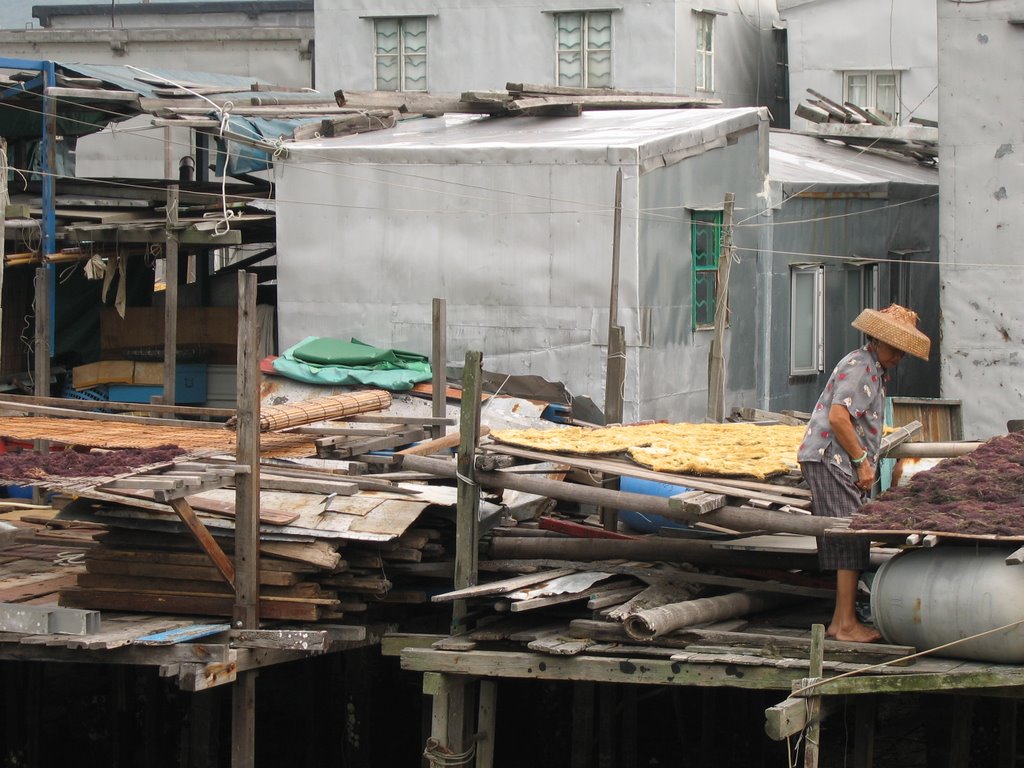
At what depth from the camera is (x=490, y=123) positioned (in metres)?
19.1

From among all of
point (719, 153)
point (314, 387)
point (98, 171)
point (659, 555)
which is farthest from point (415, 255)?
point (98, 171)

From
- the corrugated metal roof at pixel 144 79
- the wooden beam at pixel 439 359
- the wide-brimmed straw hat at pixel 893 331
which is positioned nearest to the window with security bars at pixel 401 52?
the corrugated metal roof at pixel 144 79

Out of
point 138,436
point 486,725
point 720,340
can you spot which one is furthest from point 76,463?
point 720,340

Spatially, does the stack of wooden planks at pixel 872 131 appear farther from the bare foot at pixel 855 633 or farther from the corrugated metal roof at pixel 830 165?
the bare foot at pixel 855 633

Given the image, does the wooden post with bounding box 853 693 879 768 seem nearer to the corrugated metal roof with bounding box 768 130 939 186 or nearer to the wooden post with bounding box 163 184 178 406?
the wooden post with bounding box 163 184 178 406

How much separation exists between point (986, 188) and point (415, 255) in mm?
6097

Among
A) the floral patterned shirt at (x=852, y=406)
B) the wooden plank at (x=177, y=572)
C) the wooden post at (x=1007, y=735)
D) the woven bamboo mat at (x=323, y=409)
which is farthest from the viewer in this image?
the woven bamboo mat at (x=323, y=409)

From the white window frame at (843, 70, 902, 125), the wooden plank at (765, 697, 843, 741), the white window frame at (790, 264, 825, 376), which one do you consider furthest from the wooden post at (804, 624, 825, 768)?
the white window frame at (843, 70, 902, 125)

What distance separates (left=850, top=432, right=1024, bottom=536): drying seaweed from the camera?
8672 millimetres

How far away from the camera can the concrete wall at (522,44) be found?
87.6 feet

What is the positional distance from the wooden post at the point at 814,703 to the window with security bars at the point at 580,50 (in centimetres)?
1939

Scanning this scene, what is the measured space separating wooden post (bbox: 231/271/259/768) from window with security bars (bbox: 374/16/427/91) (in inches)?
696

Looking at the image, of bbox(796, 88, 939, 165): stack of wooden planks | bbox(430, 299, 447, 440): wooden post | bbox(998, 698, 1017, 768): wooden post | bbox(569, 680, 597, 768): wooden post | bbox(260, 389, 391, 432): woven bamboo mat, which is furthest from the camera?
bbox(796, 88, 939, 165): stack of wooden planks

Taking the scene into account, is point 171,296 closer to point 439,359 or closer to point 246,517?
point 439,359
